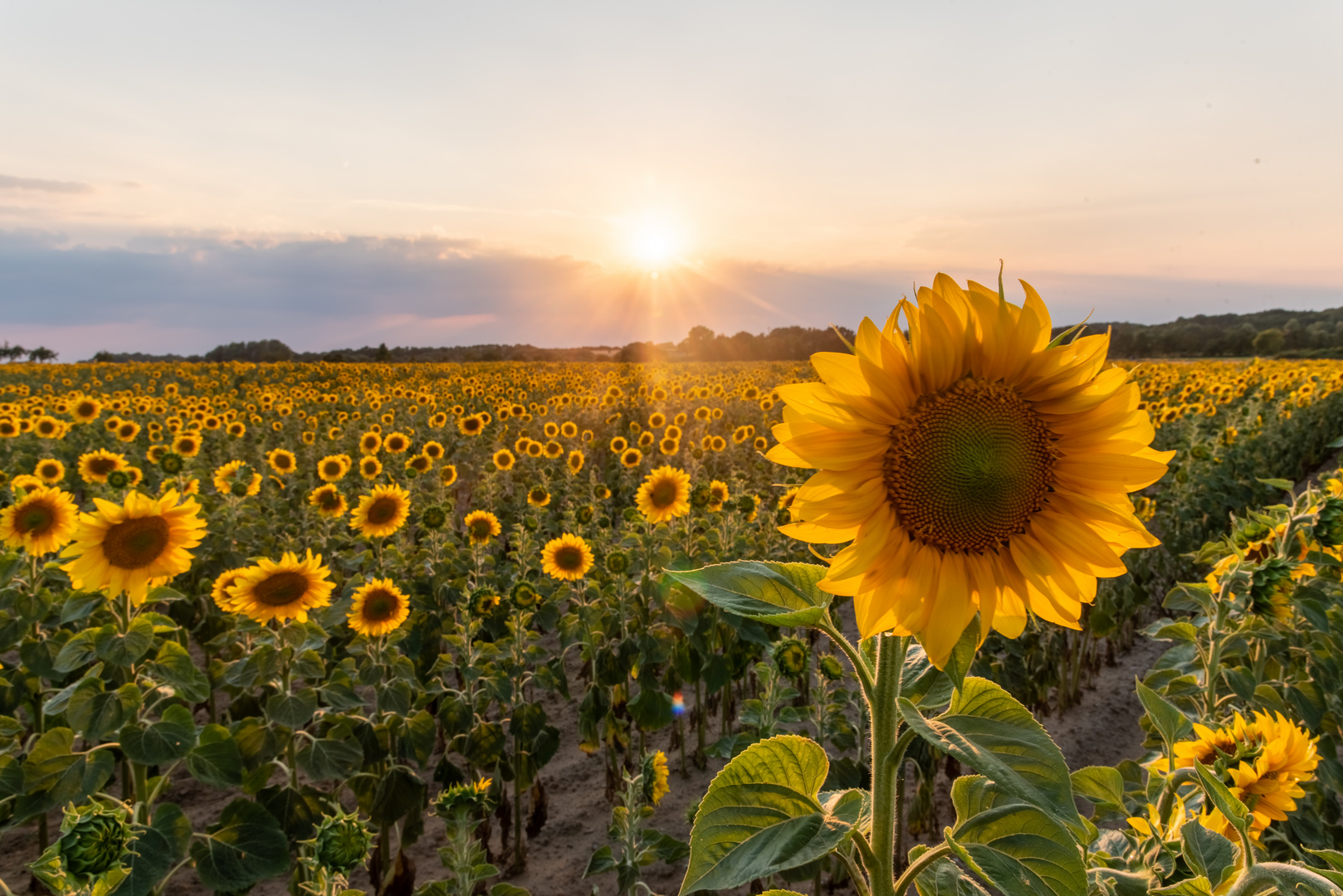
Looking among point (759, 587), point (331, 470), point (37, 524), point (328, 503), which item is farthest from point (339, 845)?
point (331, 470)

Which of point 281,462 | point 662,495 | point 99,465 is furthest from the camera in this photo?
point 281,462

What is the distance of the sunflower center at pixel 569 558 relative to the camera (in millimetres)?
4820

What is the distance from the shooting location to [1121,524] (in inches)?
43.9

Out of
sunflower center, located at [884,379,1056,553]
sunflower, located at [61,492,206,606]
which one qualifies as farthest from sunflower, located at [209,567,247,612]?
sunflower center, located at [884,379,1056,553]

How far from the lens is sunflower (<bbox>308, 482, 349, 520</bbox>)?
19.2 ft

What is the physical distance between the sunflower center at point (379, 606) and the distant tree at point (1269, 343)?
60805mm

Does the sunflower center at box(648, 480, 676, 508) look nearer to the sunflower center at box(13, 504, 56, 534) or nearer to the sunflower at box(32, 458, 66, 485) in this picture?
the sunflower center at box(13, 504, 56, 534)

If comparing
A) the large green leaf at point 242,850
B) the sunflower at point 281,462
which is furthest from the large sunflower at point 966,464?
the sunflower at point 281,462

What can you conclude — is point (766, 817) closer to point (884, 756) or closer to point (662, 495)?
point (884, 756)

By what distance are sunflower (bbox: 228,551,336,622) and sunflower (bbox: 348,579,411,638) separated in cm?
23

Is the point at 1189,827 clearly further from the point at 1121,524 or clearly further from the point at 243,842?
the point at 243,842

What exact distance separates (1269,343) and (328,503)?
201ft

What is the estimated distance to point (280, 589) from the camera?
3422 mm

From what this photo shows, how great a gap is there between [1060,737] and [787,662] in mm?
3435
